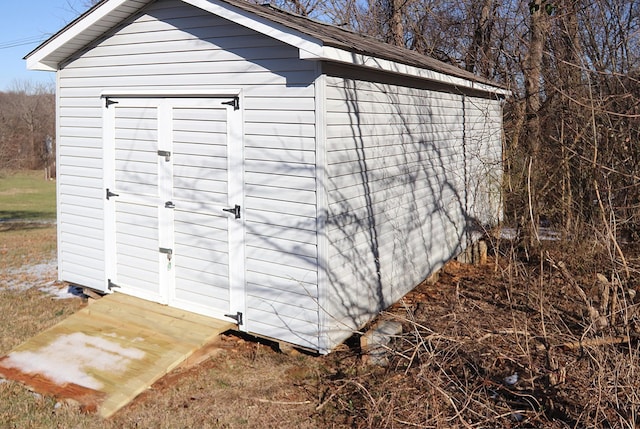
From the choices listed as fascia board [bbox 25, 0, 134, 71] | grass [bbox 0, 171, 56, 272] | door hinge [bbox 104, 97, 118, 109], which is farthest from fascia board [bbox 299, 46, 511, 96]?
grass [bbox 0, 171, 56, 272]

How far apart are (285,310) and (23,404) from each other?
2226 mm

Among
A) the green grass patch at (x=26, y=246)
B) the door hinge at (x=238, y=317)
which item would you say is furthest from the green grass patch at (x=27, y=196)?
the door hinge at (x=238, y=317)

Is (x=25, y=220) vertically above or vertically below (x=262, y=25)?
below

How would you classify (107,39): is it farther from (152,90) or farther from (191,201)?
(191,201)

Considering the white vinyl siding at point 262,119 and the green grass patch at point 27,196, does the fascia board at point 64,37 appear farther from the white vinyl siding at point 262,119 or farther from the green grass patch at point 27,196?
the green grass patch at point 27,196

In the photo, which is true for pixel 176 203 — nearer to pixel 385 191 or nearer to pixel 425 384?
pixel 385 191

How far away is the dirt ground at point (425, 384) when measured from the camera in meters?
3.76

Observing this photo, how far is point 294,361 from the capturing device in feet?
17.7

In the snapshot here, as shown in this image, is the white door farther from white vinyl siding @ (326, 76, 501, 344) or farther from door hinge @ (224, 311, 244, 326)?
white vinyl siding @ (326, 76, 501, 344)

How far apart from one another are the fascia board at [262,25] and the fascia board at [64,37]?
1.07 metres

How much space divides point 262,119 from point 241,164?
47 centimetres

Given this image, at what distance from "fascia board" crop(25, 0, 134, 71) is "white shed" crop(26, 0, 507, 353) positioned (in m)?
0.02

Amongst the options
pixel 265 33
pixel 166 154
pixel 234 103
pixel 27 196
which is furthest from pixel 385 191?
pixel 27 196

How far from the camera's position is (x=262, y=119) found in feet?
17.8
